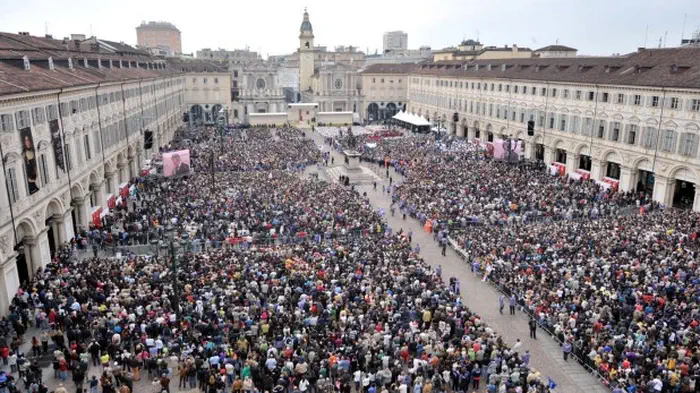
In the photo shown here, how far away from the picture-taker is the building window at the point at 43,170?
27125mm

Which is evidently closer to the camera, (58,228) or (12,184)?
(12,184)

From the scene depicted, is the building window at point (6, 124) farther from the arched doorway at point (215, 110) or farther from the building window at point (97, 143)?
the arched doorway at point (215, 110)

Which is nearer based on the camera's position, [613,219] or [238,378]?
[238,378]

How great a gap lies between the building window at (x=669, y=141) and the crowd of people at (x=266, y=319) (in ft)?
76.3

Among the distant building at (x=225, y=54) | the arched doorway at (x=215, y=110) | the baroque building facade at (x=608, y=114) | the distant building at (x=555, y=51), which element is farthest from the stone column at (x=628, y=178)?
the distant building at (x=225, y=54)

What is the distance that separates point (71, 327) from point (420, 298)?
13269mm

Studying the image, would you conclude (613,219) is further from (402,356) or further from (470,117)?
(470,117)

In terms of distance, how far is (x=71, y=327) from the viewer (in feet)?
65.5

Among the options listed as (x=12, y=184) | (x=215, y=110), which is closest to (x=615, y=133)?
(x=12, y=184)

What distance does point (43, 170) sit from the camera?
90.1ft

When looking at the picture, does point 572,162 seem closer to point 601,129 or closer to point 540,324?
point 601,129

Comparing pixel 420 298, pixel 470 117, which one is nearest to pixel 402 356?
pixel 420 298

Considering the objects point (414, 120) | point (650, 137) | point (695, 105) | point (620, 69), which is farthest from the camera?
point (414, 120)

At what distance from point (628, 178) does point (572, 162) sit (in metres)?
7.97
